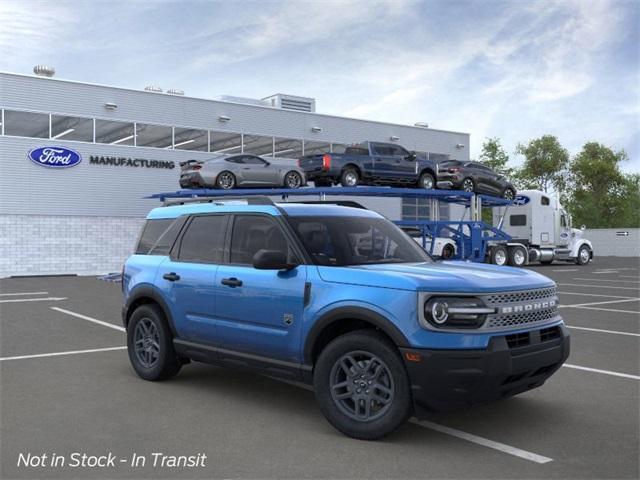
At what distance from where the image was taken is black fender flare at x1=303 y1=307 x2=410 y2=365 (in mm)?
4742

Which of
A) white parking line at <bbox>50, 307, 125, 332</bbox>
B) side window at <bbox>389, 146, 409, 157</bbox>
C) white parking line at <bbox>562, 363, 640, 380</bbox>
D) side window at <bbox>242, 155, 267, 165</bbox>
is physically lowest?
white parking line at <bbox>50, 307, 125, 332</bbox>

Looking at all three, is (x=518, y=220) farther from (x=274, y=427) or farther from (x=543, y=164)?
(x=543, y=164)

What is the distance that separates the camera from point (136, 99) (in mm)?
29750

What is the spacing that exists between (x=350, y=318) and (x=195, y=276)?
190cm

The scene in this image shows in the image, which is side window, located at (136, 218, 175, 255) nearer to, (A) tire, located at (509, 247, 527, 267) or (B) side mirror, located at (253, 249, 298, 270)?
(B) side mirror, located at (253, 249, 298, 270)

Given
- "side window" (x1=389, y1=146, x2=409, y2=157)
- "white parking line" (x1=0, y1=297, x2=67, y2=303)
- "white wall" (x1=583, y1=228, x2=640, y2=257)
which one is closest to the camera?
"white parking line" (x1=0, y1=297, x2=67, y2=303)

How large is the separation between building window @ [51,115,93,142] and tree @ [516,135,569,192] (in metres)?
56.4

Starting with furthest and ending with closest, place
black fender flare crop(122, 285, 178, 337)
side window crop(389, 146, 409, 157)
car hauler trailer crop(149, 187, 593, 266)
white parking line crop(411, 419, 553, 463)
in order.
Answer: side window crop(389, 146, 409, 157), car hauler trailer crop(149, 187, 593, 266), black fender flare crop(122, 285, 178, 337), white parking line crop(411, 419, 553, 463)

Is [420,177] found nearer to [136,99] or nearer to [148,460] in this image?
[136,99]

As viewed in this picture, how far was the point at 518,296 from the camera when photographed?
504 cm

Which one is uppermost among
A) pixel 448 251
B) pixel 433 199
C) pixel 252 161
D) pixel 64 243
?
pixel 252 161

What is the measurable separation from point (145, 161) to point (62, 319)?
1898 cm

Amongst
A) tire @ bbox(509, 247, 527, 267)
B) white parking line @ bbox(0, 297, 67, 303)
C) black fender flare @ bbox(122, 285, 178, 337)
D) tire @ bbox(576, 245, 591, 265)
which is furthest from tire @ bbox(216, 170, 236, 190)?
tire @ bbox(576, 245, 591, 265)

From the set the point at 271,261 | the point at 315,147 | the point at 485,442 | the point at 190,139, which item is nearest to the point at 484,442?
the point at 485,442
